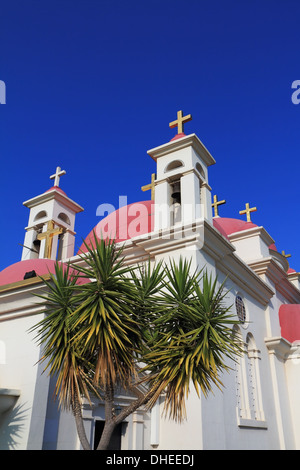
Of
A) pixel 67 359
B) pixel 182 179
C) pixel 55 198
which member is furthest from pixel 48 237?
pixel 67 359

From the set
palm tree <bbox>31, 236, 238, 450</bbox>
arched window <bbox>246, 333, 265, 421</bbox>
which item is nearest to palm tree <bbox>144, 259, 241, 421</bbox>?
palm tree <bbox>31, 236, 238, 450</bbox>

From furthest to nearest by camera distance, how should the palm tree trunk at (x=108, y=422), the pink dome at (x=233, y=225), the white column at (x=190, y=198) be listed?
1. the pink dome at (x=233, y=225)
2. the white column at (x=190, y=198)
3. the palm tree trunk at (x=108, y=422)

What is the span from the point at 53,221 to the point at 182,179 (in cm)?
555

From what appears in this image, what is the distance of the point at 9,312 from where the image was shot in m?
9.49

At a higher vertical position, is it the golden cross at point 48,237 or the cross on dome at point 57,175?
the cross on dome at point 57,175

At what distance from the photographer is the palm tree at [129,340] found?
6418 mm

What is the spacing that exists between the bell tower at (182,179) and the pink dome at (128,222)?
2.73ft

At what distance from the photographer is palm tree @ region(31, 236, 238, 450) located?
21.1ft

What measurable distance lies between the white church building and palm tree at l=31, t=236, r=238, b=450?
5.98 feet

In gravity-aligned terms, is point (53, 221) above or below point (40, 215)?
below

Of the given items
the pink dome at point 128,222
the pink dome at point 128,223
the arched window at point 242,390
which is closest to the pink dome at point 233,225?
the pink dome at point 128,223

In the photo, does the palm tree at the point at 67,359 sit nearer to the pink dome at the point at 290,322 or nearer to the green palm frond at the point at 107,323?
the green palm frond at the point at 107,323

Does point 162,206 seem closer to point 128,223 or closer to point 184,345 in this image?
point 128,223

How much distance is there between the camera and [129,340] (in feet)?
21.5
